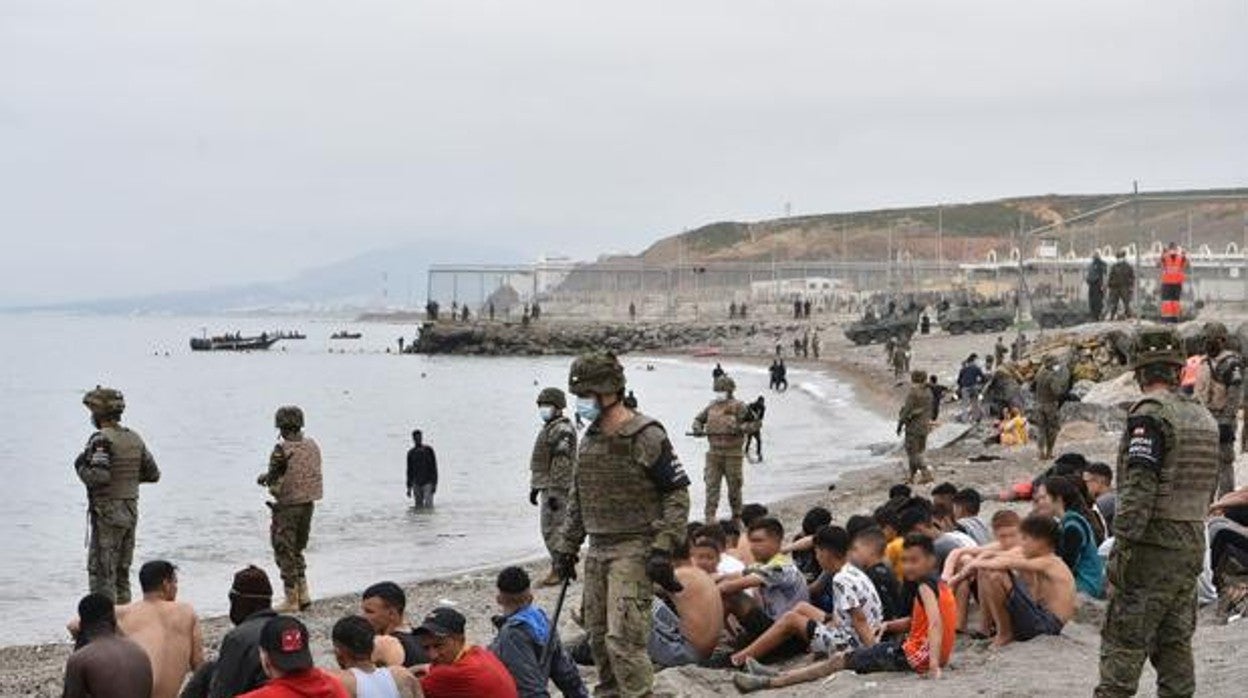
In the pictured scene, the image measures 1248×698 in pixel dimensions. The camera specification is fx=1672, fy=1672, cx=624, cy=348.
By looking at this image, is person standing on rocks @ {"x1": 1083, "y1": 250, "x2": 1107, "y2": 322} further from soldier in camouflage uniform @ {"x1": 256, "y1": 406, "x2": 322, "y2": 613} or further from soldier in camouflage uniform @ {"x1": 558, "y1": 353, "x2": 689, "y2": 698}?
soldier in camouflage uniform @ {"x1": 558, "y1": 353, "x2": 689, "y2": 698}

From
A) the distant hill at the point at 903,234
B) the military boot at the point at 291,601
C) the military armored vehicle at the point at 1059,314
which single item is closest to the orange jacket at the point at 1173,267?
the military armored vehicle at the point at 1059,314

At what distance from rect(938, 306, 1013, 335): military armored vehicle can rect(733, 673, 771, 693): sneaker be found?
2145 inches

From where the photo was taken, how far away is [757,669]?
9359 millimetres

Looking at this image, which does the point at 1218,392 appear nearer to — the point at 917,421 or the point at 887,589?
the point at 887,589

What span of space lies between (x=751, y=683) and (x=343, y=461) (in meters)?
29.6

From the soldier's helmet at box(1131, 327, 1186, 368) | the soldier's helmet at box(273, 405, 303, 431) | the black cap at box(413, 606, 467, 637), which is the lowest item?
the black cap at box(413, 606, 467, 637)

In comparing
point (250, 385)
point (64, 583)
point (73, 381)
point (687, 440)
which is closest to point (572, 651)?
point (64, 583)

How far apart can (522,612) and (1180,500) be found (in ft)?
10.2

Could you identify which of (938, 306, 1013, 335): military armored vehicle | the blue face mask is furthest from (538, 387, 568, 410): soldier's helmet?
(938, 306, 1013, 335): military armored vehicle

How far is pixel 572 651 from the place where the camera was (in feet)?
33.2

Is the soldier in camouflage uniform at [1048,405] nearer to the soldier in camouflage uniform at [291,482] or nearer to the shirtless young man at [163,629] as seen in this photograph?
the soldier in camouflage uniform at [291,482]

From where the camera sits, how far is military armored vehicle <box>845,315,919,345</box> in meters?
69.1

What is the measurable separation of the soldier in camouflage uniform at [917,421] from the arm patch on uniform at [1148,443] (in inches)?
527

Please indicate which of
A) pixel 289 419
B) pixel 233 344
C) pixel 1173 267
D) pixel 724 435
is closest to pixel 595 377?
pixel 289 419
